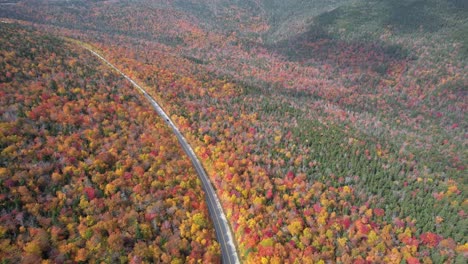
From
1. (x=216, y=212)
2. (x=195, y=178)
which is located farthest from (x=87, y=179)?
(x=216, y=212)

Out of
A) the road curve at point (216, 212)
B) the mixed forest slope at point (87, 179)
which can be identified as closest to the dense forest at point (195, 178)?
the mixed forest slope at point (87, 179)

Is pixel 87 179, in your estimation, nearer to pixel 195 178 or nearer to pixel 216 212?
pixel 195 178

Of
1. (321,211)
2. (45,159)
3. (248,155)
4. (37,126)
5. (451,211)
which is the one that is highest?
(37,126)

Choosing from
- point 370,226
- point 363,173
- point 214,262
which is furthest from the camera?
point 363,173

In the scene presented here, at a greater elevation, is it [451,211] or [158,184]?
[158,184]

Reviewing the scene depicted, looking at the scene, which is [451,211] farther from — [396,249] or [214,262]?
[214,262]

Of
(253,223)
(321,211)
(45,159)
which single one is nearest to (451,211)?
(321,211)

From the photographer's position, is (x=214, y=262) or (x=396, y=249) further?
(x=396, y=249)

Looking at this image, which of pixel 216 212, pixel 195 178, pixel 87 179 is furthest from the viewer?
pixel 195 178
